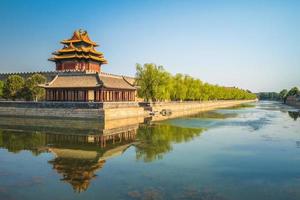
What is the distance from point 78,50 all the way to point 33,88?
1208cm

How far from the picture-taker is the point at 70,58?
A: 197ft

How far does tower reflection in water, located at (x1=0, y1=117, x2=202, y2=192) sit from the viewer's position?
745 inches

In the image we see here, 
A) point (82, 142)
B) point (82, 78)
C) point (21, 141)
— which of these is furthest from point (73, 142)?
point (82, 78)

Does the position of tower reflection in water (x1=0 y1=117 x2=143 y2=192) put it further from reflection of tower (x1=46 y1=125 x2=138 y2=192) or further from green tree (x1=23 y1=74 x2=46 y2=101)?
green tree (x1=23 y1=74 x2=46 y2=101)

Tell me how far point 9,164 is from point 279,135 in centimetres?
2625

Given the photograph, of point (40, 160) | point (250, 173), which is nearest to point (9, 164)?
point (40, 160)

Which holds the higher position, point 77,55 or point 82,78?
point 77,55

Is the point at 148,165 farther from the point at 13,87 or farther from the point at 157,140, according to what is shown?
the point at 13,87

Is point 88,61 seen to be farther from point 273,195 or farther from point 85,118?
point 273,195

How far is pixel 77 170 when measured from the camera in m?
18.0

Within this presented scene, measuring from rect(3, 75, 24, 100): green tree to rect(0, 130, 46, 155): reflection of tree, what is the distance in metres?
19.0

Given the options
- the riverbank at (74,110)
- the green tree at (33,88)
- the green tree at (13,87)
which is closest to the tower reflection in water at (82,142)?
the riverbank at (74,110)

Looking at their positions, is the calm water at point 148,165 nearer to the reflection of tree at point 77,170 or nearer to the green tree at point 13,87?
the reflection of tree at point 77,170

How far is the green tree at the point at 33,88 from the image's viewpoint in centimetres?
5251
